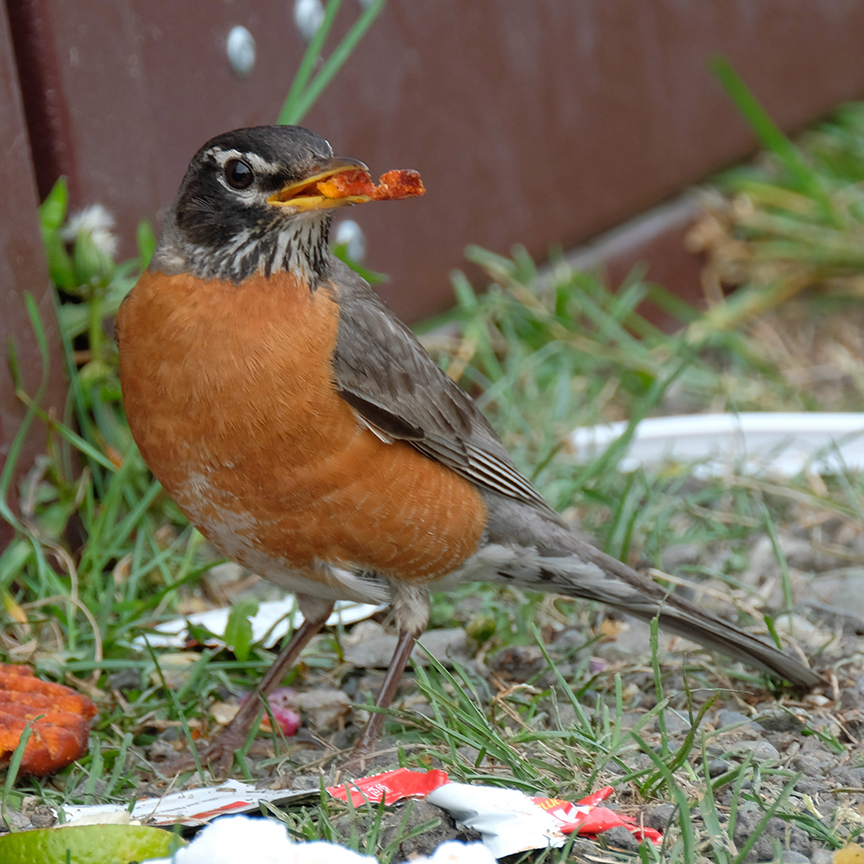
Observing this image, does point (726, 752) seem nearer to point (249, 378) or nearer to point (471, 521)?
point (471, 521)

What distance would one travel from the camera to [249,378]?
8.68ft

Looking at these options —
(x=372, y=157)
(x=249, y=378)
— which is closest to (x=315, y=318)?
(x=249, y=378)

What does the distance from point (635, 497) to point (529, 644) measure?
92 centimetres

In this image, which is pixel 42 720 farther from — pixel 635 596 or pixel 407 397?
pixel 635 596

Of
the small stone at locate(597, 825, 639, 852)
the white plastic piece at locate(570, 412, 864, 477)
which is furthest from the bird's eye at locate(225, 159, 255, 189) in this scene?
the white plastic piece at locate(570, 412, 864, 477)

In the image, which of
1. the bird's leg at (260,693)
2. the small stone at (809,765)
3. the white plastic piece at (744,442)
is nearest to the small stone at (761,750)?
the small stone at (809,765)

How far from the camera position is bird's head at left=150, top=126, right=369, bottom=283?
2.57m

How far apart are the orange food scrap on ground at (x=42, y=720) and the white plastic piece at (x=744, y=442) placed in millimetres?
2326

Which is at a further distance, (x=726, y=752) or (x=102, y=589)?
(x=102, y=589)

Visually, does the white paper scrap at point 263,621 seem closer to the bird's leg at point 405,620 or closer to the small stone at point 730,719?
the bird's leg at point 405,620

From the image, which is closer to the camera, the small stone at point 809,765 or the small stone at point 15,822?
the small stone at point 15,822

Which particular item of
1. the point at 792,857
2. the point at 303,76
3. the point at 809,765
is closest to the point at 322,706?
the point at 809,765

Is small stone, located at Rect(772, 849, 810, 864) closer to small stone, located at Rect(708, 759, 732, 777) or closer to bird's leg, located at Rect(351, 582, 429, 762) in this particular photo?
small stone, located at Rect(708, 759, 732, 777)

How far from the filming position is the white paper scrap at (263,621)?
3.37 metres
